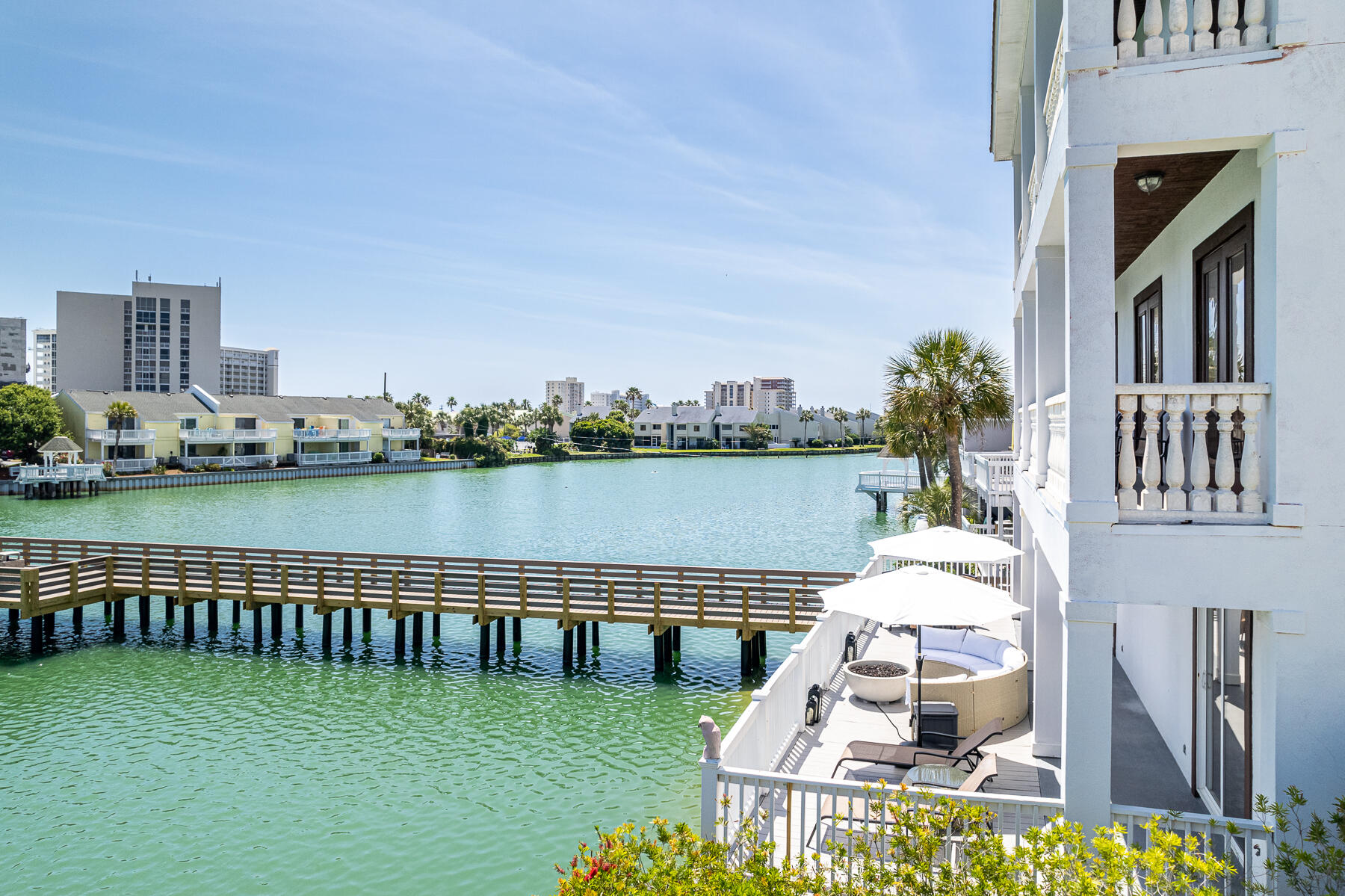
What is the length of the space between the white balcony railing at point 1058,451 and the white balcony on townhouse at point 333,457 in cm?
9118

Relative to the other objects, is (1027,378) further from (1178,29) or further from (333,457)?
(333,457)

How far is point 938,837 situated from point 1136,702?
702cm

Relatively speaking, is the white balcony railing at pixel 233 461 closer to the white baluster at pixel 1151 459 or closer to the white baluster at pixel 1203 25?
the white baluster at pixel 1151 459

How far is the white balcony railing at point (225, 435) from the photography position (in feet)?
268

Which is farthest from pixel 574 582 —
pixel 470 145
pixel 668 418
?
pixel 668 418

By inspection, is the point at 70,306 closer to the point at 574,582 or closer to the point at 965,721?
the point at 574,582

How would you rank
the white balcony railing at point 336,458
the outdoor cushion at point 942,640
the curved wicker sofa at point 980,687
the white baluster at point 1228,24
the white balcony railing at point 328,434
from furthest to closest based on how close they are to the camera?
1. the white balcony railing at point 328,434
2. the white balcony railing at point 336,458
3. the outdoor cushion at point 942,640
4. the curved wicker sofa at point 980,687
5. the white baluster at point 1228,24

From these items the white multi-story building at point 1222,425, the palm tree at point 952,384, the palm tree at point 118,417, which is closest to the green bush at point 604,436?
the palm tree at point 118,417

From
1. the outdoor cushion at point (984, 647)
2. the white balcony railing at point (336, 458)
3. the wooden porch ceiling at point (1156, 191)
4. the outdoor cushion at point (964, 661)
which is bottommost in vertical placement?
the outdoor cushion at point (964, 661)

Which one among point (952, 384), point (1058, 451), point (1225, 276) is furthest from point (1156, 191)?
point (952, 384)

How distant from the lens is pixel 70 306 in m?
152

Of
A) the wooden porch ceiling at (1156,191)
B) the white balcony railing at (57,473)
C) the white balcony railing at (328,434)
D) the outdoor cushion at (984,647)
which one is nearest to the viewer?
the wooden porch ceiling at (1156,191)

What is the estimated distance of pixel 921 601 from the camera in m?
9.22

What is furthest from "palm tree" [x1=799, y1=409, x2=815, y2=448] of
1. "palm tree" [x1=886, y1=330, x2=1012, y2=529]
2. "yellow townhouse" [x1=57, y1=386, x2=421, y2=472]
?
"palm tree" [x1=886, y1=330, x2=1012, y2=529]
